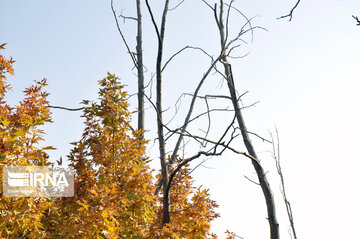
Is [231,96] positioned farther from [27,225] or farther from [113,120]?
[27,225]

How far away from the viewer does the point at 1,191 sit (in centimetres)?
363

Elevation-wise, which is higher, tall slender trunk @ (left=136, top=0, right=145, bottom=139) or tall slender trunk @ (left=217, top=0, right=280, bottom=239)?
tall slender trunk @ (left=136, top=0, right=145, bottom=139)

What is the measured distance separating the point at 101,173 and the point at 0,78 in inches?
67.8

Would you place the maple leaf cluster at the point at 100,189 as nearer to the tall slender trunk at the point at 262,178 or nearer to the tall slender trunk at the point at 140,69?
the tall slender trunk at the point at 262,178

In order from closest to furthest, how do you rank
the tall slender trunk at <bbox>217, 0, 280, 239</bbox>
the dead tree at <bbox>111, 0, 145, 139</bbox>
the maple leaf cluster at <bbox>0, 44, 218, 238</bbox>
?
the maple leaf cluster at <bbox>0, 44, 218, 238</bbox>
the tall slender trunk at <bbox>217, 0, 280, 239</bbox>
the dead tree at <bbox>111, 0, 145, 139</bbox>

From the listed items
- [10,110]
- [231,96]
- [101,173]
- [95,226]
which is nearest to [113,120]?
[101,173]

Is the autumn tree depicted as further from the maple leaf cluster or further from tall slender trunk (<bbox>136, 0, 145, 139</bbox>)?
tall slender trunk (<bbox>136, 0, 145, 139</bbox>)

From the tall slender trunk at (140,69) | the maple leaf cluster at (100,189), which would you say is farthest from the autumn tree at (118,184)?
the tall slender trunk at (140,69)

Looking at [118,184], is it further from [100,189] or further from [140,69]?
[140,69]

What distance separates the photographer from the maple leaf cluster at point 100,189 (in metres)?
3.55

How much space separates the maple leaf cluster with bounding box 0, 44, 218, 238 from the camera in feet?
11.6

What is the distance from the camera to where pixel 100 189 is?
3934mm

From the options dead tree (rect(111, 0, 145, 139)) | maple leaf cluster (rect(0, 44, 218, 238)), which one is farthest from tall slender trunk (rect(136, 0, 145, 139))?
maple leaf cluster (rect(0, 44, 218, 238))

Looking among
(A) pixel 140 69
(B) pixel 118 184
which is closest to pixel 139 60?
(A) pixel 140 69
